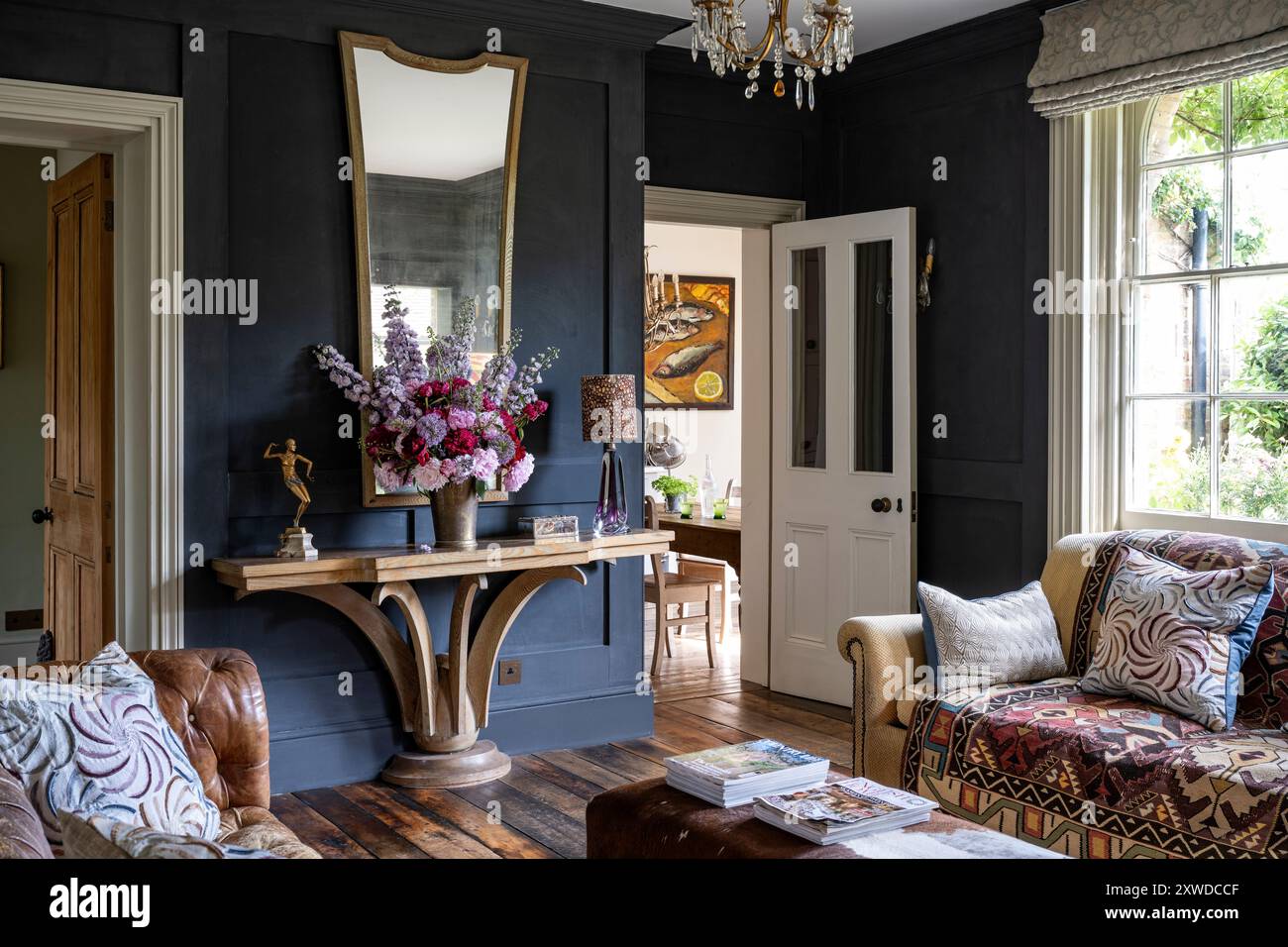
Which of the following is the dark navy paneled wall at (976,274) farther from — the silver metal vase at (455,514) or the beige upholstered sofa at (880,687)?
the silver metal vase at (455,514)

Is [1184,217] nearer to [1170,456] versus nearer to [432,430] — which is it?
[1170,456]

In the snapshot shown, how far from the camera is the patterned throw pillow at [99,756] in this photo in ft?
6.76

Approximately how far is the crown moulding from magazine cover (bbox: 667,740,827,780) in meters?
2.90

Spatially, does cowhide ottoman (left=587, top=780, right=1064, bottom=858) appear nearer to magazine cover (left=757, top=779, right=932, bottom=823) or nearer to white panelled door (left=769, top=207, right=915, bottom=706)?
magazine cover (left=757, top=779, right=932, bottom=823)

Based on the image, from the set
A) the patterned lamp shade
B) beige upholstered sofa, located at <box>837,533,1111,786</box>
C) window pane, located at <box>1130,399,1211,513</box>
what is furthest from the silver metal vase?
window pane, located at <box>1130,399,1211,513</box>

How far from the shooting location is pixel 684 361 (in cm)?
848

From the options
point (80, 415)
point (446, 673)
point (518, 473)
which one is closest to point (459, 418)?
point (518, 473)

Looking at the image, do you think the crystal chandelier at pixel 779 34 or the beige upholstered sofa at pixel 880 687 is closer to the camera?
the crystal chandelier at pixel 779 34

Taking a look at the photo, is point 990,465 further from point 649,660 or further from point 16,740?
point 16,740

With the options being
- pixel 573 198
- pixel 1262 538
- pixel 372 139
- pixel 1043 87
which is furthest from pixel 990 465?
pixel 372 139

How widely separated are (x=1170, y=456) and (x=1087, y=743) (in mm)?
1585

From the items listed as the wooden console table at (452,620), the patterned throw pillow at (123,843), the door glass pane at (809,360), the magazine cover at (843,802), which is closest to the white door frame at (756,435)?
the door glass pane at (809,360)

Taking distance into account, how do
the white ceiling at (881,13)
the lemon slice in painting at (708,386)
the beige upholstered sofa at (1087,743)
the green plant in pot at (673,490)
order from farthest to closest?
the lemon slice in painting at (708,386), the green plant in pot at (673,490), the white ceiling at (881,13), the beige upholstered sofa at (1087,743)

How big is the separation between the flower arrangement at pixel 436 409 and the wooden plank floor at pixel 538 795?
3.36ft
